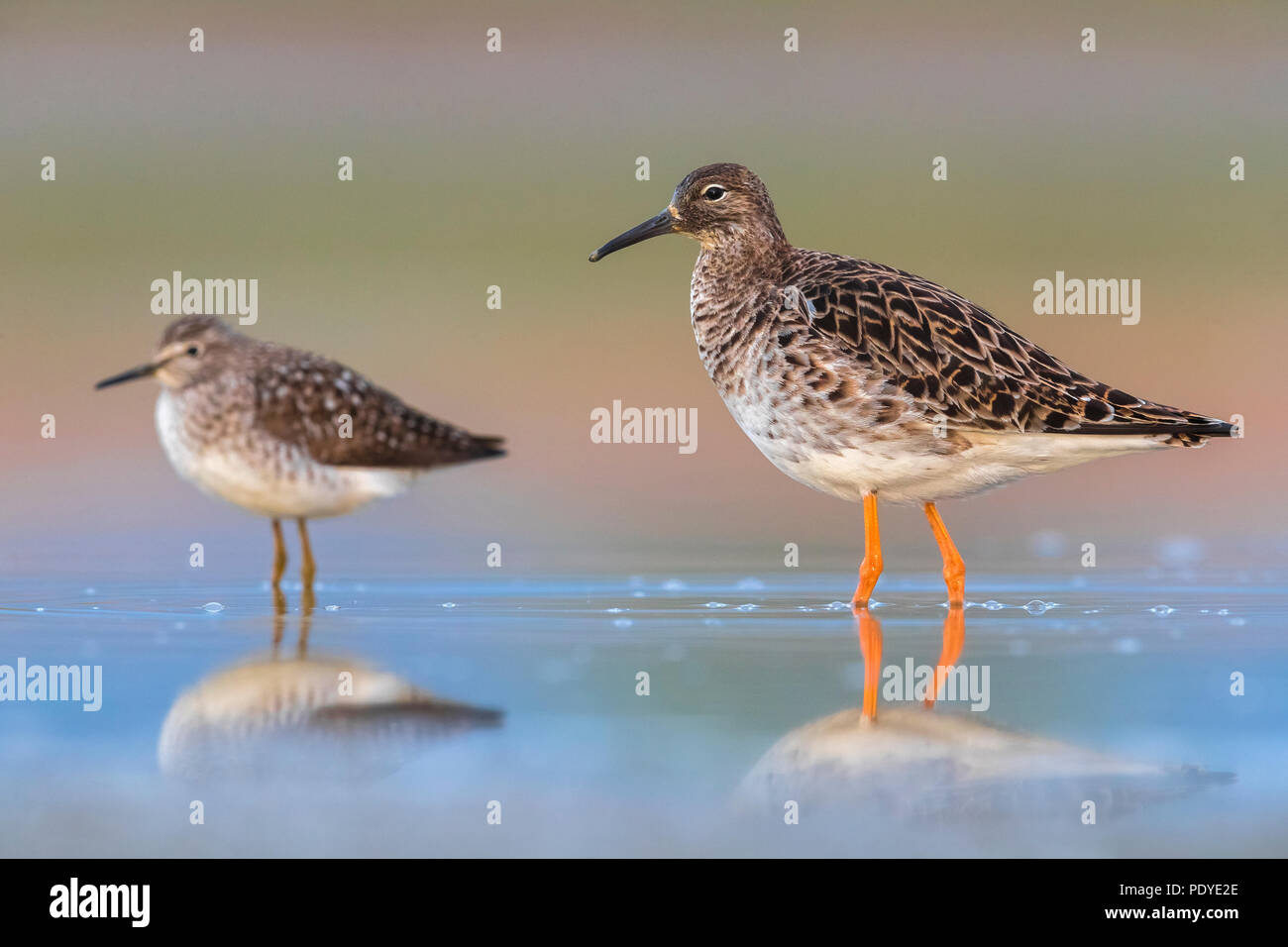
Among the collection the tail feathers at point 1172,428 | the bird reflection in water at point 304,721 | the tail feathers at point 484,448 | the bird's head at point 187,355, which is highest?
the bird's head at point 187,355

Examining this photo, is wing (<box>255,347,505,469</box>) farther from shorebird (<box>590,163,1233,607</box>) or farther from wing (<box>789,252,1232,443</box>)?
wing (<box>789,252,1232,443</box>)

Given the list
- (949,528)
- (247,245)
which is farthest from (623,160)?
(949,528)

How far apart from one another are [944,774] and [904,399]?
3154 mm

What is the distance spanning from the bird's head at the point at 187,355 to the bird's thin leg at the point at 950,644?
4.78 m

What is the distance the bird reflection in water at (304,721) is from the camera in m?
5.84

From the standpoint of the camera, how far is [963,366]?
858 cm

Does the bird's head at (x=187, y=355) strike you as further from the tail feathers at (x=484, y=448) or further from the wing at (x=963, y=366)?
the wing at (x=963, y=366)

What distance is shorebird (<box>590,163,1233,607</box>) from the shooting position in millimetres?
8492

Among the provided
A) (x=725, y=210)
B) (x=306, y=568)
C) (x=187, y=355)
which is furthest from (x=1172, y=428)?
(x=187, y=355)

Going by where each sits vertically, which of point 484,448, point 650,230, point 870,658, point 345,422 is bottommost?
point 870,658

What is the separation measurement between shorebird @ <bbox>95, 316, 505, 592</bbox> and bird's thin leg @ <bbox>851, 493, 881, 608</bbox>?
2.84 metres

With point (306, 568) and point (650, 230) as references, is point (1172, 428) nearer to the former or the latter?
point (650, 230)

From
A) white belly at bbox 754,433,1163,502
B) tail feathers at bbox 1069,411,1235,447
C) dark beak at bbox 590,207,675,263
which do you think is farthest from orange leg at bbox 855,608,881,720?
dark beak at bbox 590,207,675,263

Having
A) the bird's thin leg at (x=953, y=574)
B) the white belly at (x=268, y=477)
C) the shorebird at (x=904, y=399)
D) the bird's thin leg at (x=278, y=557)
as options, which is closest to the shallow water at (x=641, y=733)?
the bird's thin leg at (x=953, y=574)
